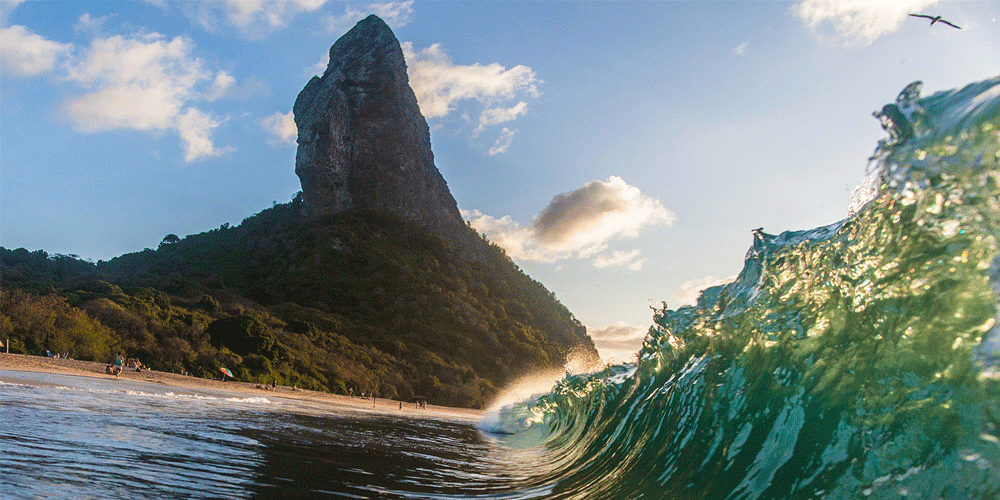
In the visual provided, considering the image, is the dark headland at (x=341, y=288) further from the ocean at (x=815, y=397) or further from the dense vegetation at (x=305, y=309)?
the ocean at (x=815, y=397)

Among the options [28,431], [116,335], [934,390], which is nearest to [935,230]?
[934,390]

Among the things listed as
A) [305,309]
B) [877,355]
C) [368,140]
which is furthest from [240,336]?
[368,140]

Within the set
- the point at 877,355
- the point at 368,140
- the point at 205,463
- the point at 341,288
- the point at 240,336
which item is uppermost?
the point at 368,140

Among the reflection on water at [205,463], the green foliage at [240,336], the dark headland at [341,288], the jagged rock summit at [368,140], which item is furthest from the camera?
the jagged rock summit at [368,140]

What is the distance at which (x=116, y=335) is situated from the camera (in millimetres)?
36312

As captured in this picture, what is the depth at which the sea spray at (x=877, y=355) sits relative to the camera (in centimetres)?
272

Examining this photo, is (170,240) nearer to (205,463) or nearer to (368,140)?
(368,140)

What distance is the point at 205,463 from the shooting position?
211 inches

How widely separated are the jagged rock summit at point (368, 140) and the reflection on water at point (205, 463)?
7800 centimetres

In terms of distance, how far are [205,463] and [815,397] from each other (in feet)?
16.9

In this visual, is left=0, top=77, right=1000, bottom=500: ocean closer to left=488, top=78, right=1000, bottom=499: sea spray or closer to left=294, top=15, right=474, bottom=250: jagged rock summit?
left=488, top=78, right=1000, bottom=499: sea spray

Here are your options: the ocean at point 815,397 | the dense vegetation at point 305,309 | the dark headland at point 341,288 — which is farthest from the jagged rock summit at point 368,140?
the ocean at point 815,397

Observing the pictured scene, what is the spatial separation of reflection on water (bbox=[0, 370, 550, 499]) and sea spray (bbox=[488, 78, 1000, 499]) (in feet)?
5.84

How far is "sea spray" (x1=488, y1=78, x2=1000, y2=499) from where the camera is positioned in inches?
107
